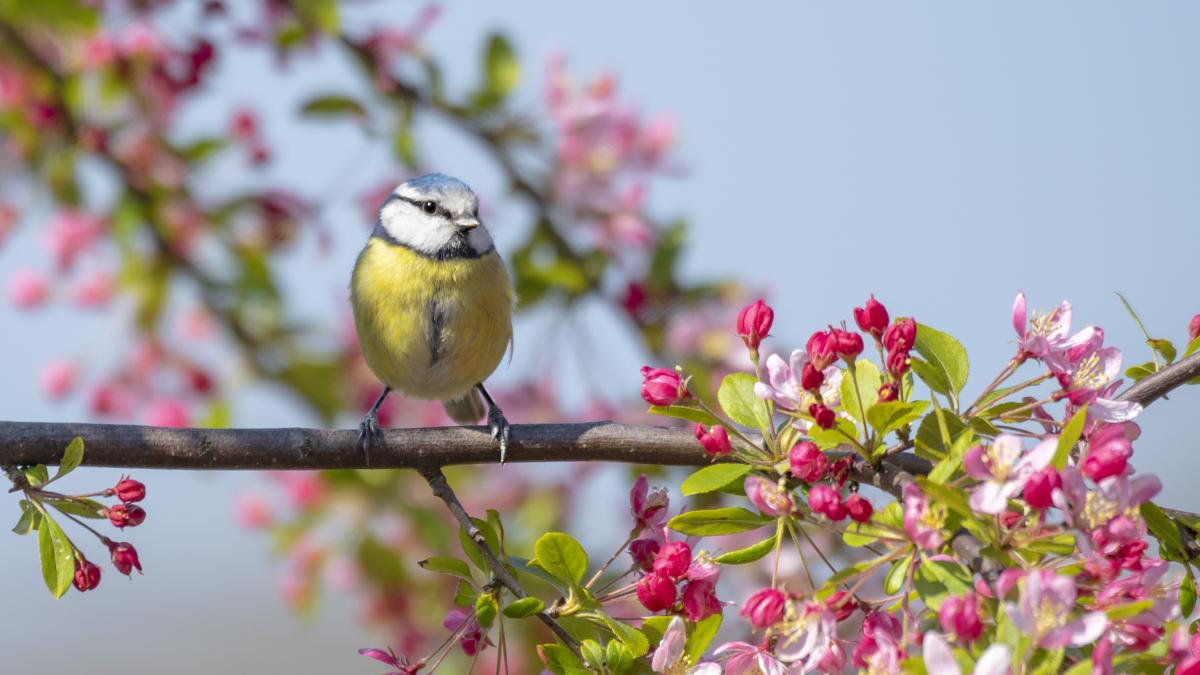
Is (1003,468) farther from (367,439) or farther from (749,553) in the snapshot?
(367,439)

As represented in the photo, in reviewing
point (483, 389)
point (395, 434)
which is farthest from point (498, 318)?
point (395, 434)

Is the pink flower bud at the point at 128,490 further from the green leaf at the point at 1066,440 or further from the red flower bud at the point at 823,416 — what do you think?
the green leaf at the point at 1066,440

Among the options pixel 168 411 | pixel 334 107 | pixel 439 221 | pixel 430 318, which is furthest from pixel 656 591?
pixel 168 411

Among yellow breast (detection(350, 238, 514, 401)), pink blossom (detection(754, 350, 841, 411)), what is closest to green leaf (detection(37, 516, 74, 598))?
pink blossom (detection(754, 350, 841, 411))

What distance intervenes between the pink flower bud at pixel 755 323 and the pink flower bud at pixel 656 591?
1.28 ft

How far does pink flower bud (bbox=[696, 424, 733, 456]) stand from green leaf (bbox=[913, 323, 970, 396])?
314mm

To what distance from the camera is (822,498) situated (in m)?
1.55

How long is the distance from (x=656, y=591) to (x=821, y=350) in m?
0.42

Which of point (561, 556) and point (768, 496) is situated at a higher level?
point (768, 496)

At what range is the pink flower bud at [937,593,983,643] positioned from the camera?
1.35 meters

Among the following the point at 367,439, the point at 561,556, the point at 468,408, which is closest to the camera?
the point at 561,556

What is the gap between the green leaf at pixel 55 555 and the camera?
1.76m

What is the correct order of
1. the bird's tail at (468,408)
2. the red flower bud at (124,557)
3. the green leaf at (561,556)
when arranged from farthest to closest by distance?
1. the bird's tail at (468,408)
2. the red flower bud at (124,557)
3. the green leaf at (561,556)

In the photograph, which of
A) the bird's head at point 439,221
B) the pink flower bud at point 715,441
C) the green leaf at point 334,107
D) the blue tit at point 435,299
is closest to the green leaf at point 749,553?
the pink flower bud at point 715,441
